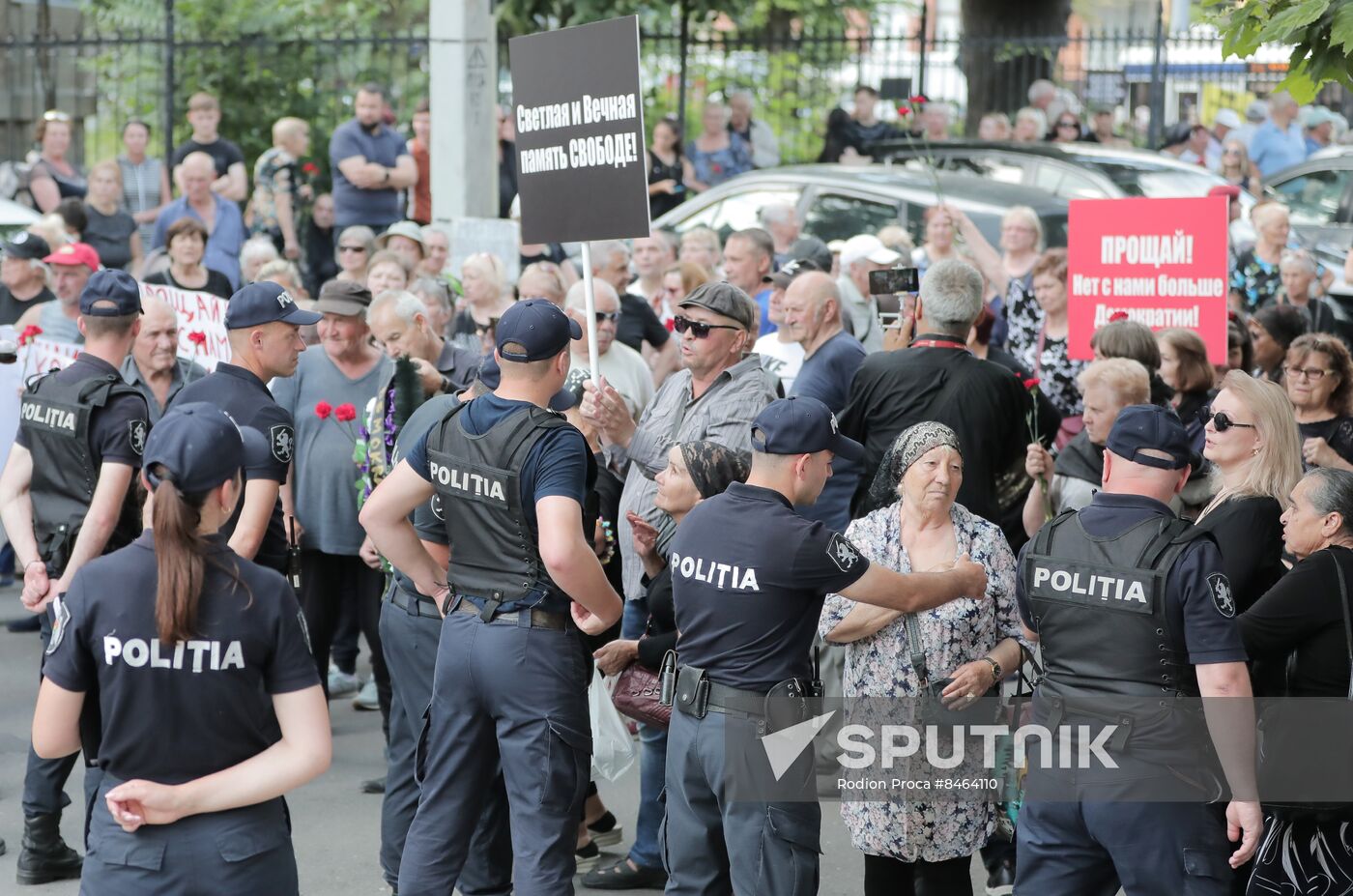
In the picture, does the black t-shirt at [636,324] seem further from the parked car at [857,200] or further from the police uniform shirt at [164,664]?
the police uniform shirt at [164,664]

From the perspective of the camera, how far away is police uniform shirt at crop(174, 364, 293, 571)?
5773mm

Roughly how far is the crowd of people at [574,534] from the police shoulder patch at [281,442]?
1cm

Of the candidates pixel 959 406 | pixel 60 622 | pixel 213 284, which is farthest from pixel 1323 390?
pixel 213 284

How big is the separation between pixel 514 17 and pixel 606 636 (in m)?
12.0

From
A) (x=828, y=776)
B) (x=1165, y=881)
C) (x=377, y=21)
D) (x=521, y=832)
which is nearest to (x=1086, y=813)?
(x=1165, y=881)

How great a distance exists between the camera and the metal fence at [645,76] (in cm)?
1778

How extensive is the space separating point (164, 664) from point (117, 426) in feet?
9.10

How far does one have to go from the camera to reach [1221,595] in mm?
4285

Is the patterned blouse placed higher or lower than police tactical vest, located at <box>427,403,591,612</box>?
lower

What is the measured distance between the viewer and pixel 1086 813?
Answer: 14.3 ft

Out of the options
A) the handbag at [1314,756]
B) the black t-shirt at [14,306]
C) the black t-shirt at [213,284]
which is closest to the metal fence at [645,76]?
the black t-shirt at [213,284]

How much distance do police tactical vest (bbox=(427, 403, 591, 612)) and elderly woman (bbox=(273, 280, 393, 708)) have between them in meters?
2.41

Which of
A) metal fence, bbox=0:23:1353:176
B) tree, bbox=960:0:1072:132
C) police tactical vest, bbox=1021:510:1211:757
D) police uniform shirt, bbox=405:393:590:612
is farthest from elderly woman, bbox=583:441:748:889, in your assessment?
tree, bbox=960:0:1072:132

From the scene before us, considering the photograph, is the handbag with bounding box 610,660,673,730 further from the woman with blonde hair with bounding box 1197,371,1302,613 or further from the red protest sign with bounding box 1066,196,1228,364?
the red protest sign with bounding box 1066,196,1228,364
